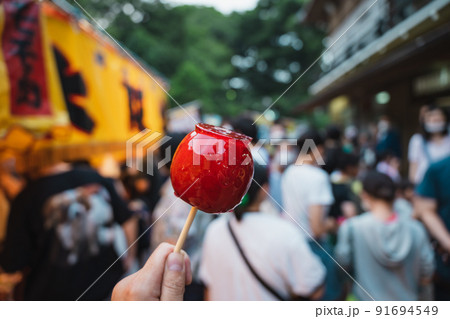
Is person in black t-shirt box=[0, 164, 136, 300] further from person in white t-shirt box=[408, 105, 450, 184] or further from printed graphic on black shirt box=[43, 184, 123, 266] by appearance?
person in white t-shirt box=[408, 105, 450, 184]

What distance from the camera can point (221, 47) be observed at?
8.19 m

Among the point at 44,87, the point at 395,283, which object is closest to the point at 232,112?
the point at 44,87

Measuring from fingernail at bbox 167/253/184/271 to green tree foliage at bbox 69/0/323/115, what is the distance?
387 centimetres

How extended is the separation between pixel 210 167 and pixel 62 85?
241 cm

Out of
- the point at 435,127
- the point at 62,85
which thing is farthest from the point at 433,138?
the point at 62,85

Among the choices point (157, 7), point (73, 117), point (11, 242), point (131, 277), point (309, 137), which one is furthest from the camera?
point (157, 7)

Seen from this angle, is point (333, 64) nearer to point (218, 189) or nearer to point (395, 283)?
point (395, 283)

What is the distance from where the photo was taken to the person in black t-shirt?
1.63m

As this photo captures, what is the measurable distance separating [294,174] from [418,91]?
204 inches

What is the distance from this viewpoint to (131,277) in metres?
0.69

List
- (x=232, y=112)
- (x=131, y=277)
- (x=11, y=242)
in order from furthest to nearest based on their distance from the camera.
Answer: (x=232, y=112) < (x=11, y=242) < (x=131, y=277)

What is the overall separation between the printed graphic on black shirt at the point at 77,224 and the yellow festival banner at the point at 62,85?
1.86ft

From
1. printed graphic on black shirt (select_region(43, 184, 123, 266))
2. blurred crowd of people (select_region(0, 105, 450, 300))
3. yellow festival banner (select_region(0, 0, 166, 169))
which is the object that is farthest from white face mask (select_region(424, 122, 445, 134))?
printed graphic on black shirt (select_region(43, 184, 123, 266))

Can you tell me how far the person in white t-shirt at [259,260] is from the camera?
54.7 inches
